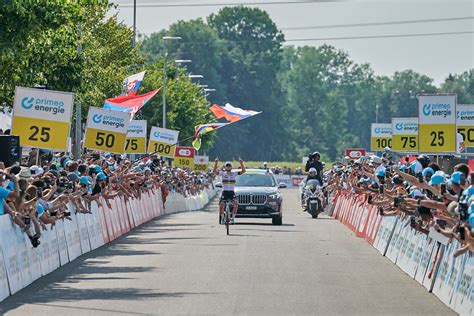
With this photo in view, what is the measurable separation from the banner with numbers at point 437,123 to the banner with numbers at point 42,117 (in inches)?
305

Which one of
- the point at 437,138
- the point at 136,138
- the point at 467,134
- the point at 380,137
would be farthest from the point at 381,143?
the point at 437,138

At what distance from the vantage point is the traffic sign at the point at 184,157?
2783 inches

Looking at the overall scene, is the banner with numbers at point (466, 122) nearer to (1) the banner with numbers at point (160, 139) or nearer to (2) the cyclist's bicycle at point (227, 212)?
(2) the cyclist's bicycle at point (227, 212)

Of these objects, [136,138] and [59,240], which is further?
[136,138]

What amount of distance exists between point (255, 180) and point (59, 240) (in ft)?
60.1

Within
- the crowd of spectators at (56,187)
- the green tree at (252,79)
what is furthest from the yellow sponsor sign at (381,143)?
the green tree at (252,79)

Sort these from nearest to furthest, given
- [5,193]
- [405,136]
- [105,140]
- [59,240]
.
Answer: [5,193] → [59,240] → [105,140] → [405,136]

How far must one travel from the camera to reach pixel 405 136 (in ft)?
158

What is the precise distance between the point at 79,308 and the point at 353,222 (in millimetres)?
22851

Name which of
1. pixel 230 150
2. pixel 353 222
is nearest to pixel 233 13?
pixel 230 150

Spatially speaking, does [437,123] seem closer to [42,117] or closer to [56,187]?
[42,117]

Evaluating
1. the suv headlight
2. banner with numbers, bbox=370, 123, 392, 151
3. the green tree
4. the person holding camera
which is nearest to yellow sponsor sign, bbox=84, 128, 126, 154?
the suv headlight

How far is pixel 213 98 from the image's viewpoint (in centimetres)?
16762

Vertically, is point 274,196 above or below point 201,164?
below
